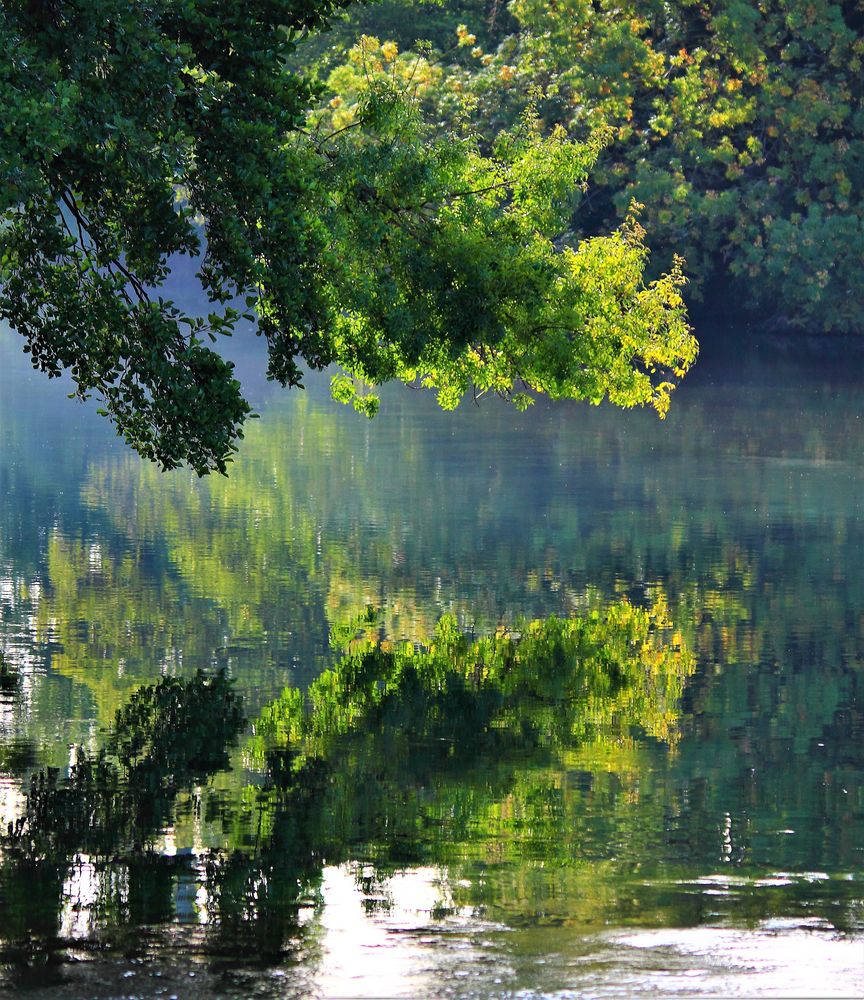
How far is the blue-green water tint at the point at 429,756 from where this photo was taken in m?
8.93

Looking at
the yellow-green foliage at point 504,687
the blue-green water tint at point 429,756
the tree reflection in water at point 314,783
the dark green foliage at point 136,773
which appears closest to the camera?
the blue-green water tint at point 429,756

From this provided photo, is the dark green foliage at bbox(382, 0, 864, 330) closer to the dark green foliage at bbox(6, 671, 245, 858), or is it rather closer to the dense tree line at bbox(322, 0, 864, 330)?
the dense tree line at bbox(322, 0, 864, 330)

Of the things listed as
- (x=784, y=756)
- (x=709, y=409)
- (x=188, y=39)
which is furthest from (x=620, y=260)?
(x=709, y=409)

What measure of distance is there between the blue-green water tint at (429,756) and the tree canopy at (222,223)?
234 centimetres

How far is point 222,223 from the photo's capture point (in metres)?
18.6

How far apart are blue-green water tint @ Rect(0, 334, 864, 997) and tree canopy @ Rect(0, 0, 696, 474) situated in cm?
234

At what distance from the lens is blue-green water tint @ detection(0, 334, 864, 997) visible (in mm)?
8930

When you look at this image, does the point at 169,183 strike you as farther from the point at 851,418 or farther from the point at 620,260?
the point at 851,418

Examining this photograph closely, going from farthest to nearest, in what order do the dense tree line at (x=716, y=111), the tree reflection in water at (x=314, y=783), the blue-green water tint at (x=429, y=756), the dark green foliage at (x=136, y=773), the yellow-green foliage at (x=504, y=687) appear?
the dense tree line at (x=716, y=111) < the yellow-green foliage at (x=504, y=687) < the dark green foliage at (x=136, y=773) < the tree reflection in water at (x=314, y=783) < the blue-green water tint at (x=429, y=756)

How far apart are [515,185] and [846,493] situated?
302 inches

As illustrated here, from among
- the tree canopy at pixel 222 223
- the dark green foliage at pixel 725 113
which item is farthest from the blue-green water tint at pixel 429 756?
the dark green foliage at pixel 725 113

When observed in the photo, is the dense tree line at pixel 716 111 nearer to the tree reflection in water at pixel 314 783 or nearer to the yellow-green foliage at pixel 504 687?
the yellow-green foliage at pixel 504 687

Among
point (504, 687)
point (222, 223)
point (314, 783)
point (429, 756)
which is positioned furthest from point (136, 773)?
point (222, 223)

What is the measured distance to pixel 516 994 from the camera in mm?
8148
